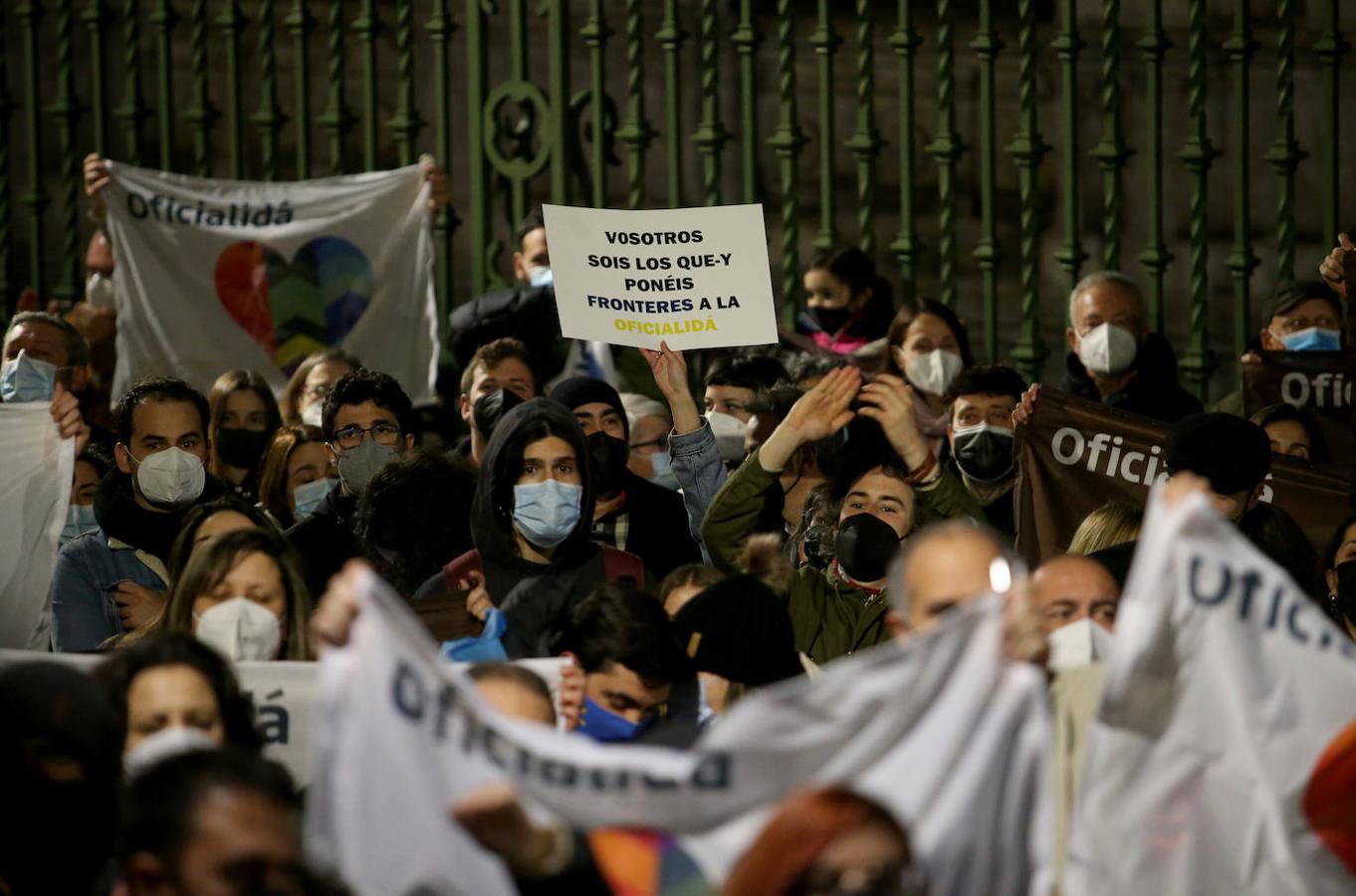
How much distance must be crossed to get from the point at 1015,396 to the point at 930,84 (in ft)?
13.5

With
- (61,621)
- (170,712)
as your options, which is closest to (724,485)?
(61,621)

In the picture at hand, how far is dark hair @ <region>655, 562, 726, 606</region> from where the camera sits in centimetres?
591

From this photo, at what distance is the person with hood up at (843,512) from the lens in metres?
6.14

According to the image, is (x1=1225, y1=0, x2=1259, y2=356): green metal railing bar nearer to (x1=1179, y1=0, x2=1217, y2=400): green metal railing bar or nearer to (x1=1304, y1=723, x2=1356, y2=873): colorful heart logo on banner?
(x1=1179, y1=0, x2=1217, y2=400): green metal railing bar

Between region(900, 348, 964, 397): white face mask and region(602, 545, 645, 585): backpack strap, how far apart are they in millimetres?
1951

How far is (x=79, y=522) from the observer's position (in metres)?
7.15

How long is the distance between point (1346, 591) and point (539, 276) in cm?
332

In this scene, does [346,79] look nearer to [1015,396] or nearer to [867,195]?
[867,195]

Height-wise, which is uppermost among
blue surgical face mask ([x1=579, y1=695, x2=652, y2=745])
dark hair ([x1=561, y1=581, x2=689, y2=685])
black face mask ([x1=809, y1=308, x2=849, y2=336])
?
black face mask ([x1=809, y1=308, x2=849, y2=336])

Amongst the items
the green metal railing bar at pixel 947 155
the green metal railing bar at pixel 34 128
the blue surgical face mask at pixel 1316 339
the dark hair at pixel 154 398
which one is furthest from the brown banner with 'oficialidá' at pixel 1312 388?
the green metal railing bar at pixel 34 128

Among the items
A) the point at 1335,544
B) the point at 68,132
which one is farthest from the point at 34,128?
the point at 1335,544

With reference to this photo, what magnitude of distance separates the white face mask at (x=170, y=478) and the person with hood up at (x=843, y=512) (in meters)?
1.39

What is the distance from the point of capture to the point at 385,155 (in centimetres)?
1111

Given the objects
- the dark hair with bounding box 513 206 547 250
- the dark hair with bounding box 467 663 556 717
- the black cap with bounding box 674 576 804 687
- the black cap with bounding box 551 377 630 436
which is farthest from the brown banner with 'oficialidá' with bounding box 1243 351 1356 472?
the dark hair with bounding box 467 663 556 717
